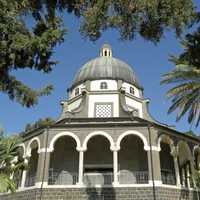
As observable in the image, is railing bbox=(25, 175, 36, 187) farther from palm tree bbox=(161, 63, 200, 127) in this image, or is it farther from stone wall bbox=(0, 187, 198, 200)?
Result: palm tree bbox=(161, 63, 200, 127)

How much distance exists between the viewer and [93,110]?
24719 mm

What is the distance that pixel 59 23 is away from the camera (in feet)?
37.7

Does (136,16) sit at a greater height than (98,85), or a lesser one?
lesser

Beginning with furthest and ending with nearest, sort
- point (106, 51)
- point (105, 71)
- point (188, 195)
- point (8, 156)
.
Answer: point (106, 51)
point (105, 71)
point (188, 195)
point (8, 156)

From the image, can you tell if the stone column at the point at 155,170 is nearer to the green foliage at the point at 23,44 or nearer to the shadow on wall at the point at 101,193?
the shadow on wall at the point at 101,193

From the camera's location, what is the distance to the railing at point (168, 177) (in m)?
21.0

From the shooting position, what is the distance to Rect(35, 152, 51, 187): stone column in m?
18.5

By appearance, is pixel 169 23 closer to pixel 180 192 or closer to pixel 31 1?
pixel 31 1

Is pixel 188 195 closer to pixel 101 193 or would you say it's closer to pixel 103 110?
pixel 101 193

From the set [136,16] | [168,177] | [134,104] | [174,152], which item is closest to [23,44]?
[136,16]

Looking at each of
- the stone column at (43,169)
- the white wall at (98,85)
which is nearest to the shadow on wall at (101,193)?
the stone column at (43,169)

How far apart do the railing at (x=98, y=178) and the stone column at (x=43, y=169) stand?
9.66 feet

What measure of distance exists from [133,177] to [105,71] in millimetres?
11153

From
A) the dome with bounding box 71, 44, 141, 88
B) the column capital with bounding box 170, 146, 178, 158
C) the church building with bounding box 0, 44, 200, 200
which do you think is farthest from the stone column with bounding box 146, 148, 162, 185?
the dome with bounding box 71, 44, 141, 88
